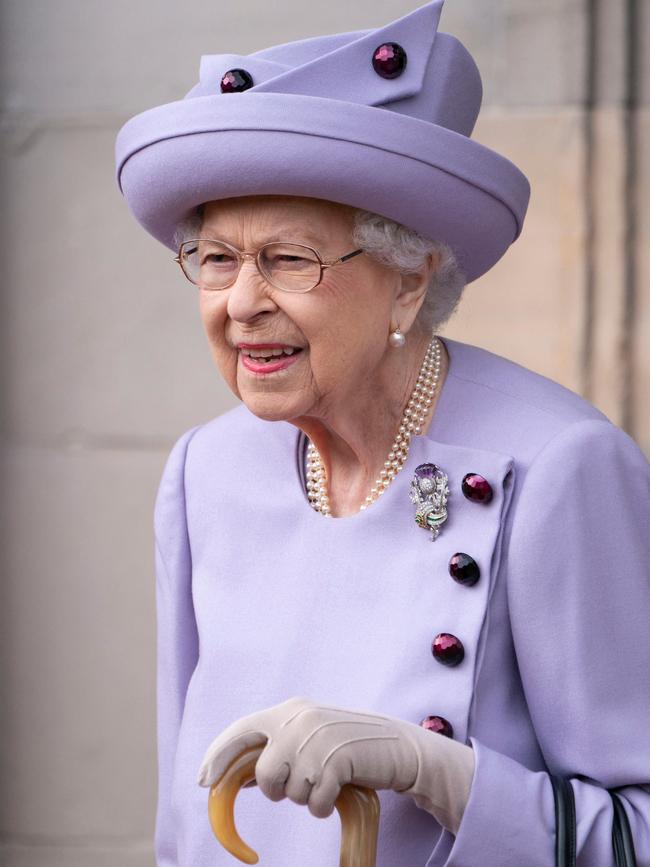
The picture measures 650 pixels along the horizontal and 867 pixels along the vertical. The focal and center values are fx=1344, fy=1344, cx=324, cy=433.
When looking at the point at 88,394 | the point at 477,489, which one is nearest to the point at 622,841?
the point at 477,489

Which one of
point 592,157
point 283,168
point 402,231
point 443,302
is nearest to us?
point 283,168

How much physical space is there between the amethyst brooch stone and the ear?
22 cm

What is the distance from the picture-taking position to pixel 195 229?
6.59 ft

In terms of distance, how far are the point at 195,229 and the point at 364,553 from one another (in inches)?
21.6

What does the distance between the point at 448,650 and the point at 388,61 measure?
82 centimetres

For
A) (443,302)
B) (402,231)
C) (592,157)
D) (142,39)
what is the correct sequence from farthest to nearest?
1. (142,39)
2. (592,157)
3. (443,302)
4. (402,231)

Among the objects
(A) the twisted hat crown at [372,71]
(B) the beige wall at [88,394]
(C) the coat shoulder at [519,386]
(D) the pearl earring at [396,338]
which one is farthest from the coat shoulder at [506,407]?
(B) the beige wall at [88,394]

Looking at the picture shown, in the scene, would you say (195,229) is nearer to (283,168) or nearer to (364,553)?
(283,168)

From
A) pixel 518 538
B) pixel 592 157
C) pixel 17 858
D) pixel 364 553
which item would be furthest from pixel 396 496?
pixel 17 858

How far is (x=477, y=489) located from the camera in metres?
1.90

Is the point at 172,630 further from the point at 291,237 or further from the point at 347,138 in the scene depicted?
the point at 347,138

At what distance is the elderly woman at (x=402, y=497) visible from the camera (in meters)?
1.80

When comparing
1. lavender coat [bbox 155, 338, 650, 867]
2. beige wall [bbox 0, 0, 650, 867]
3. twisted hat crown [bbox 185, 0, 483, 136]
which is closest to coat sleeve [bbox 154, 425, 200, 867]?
lavender coat [bbox 155, 338, 650, 867]

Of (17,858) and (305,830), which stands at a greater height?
(305,830)
